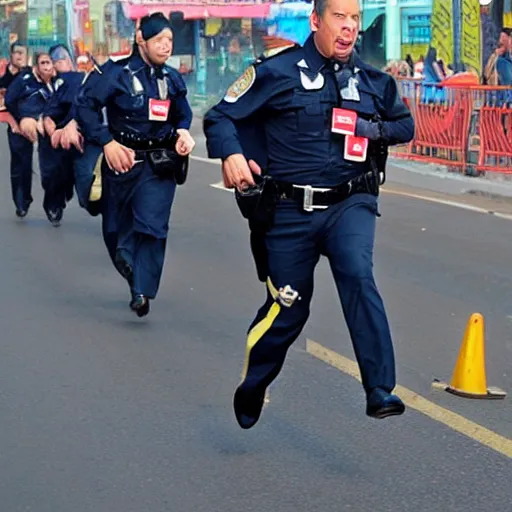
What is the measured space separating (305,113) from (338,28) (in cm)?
34

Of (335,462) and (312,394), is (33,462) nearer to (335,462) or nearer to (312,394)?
(335,462)

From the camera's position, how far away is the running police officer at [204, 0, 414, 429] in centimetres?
518

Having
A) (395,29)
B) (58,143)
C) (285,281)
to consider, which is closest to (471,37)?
(395,29)

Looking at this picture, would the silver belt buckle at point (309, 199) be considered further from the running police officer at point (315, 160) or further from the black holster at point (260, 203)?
the black holster at point (260, 203)

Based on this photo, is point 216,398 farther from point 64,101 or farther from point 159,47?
point 64,101

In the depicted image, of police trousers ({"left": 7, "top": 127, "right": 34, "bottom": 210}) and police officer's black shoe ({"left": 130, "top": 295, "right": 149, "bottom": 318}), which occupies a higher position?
police trousers ({"left": 7, "top": 127, "right": 34, "bottom": 210})

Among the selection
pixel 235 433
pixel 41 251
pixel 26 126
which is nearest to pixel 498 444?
pixel 235 433

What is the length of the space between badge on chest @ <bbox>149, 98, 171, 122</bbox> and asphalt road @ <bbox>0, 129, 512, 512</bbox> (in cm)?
124

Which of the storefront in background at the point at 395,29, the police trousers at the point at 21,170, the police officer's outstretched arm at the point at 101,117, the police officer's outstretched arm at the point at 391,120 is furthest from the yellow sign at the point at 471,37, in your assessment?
the police officer's outstretched arm at the point at 391,120

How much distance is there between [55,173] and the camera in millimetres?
13117

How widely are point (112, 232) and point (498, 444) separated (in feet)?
13.0

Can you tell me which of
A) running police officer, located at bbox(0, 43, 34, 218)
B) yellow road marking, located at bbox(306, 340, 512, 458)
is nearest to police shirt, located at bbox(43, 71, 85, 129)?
running police officer, located at bbox(0, 43, 34, 218)

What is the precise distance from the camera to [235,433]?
231 inches

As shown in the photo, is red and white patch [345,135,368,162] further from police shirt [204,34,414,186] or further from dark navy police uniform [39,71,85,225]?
dark navy police uniform [39,71,85,225]
